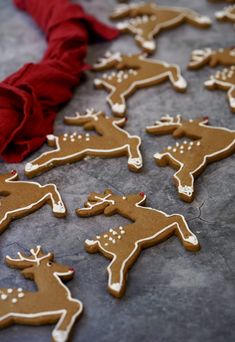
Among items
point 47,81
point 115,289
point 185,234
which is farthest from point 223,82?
point 115,289

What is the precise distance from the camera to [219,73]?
6.67ft

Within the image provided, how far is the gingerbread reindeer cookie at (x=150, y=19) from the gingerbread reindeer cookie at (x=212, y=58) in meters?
0.20

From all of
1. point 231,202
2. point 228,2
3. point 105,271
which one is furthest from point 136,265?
point 228,2

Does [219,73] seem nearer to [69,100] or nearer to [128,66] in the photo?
[128,66]

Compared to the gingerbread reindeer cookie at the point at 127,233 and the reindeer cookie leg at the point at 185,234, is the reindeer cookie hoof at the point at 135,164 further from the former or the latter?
the reindeer cookie leg at the point at 185,234

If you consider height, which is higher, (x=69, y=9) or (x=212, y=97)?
(x=69, y=9)

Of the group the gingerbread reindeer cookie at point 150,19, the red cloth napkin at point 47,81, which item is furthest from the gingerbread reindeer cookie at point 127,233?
the gingerbread reindeer cookie at point 150,19

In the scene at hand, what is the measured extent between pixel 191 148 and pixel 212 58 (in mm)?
535

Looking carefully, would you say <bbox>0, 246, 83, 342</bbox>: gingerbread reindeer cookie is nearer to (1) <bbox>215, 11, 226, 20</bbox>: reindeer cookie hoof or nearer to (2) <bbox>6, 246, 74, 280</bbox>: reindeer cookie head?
(2) <bbox>6, 246, 74, 280</bbox>: reindeer cookie head

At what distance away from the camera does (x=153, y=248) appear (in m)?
1.48

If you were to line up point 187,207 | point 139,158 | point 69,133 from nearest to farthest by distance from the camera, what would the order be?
point 187,207 → point 139,158 → point 69,133

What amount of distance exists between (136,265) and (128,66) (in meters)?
0.95

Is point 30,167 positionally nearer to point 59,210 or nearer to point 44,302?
point 59,210

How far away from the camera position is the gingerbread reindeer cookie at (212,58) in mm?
2082
